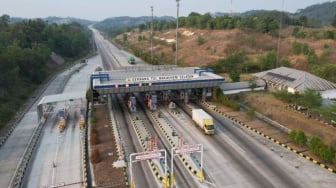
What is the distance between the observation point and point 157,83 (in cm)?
3903

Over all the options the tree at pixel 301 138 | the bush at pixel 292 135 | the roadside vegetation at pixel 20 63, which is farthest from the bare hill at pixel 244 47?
the tree at pixel 301 138

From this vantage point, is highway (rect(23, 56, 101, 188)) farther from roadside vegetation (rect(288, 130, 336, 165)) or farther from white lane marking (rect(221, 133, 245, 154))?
roadside vegetation (rect(288, 130, 336, 165))

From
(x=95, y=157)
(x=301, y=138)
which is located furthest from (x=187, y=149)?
(x=301, y=138)

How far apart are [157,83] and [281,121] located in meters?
16.2

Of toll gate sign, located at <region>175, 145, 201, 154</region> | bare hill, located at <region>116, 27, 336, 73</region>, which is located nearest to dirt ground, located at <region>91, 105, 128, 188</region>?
toll gate sign, located at <region>175, 145, 201, 154</region>

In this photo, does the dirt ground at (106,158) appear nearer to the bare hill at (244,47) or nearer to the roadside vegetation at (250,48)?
the roadside vegetation at (250,48)

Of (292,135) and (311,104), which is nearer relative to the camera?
(292,135)

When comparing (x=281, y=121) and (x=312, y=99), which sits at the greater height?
(x=312, y=99)

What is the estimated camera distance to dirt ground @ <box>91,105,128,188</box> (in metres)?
22.6

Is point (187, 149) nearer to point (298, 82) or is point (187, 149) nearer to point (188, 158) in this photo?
point (188, 158)

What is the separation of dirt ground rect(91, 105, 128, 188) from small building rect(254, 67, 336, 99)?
27.1m

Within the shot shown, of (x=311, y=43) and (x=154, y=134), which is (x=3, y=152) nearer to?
(x=154, y=134)

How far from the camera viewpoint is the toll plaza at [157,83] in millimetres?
37844

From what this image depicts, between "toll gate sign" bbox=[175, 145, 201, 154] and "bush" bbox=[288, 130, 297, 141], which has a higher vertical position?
"toll gate sign" bbox=[175, 145, 201, 154]
